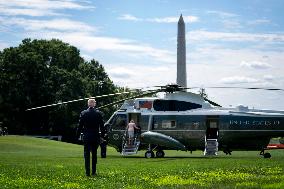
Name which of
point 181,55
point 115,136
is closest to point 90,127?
point 115,136

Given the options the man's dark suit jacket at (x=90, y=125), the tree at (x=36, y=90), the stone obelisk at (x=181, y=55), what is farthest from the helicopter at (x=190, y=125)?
the tree at (x=36, y=90)

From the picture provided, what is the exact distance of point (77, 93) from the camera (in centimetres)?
8175

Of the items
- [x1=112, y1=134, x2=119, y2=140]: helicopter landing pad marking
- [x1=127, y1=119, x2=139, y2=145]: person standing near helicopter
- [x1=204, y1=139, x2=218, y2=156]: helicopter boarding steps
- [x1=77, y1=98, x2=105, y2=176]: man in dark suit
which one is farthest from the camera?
[x1=112, y1=134, x2=119, y2=140]: helicopter landing pad marking

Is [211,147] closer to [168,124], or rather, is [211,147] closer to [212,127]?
[212,127]

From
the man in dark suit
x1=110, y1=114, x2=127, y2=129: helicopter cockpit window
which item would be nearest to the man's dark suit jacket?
the man in dark suit

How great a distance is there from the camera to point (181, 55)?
5397 centimetres

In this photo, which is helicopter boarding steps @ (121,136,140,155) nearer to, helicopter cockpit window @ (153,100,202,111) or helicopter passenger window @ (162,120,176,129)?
helicopter passenger window @ (162,120,176,129)

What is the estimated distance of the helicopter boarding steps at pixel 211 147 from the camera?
3064 cm

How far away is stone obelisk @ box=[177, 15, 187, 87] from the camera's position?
53.2 m

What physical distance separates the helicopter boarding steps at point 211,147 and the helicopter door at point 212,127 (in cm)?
58

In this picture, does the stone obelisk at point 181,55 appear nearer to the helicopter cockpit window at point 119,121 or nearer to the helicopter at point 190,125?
the helicopter cockpit window at point 119,121

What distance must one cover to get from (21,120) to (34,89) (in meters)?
4.76

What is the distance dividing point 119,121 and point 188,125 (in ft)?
13.1

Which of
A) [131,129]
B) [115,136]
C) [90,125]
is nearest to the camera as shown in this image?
[90,125]
